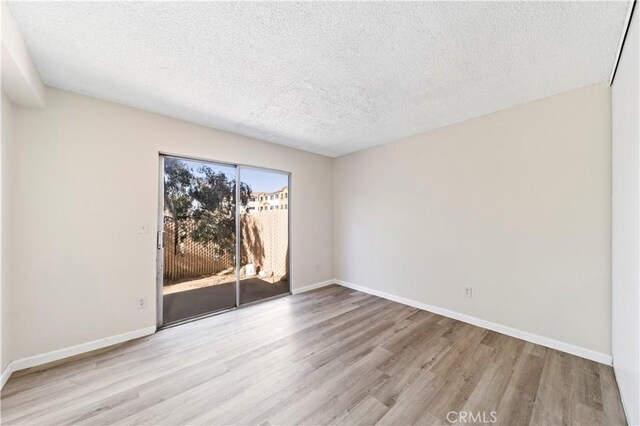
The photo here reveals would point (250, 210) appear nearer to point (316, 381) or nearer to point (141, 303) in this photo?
point (141, 303)

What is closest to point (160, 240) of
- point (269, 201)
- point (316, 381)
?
point (269, 201)

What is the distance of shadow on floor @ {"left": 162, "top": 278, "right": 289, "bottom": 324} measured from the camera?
9.62 feet

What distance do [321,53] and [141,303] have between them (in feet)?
10.1

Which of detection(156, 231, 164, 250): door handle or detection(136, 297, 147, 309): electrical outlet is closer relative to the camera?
detection(136, 297, 147, 309): electrical outlet

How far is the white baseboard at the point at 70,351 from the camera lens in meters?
1.92

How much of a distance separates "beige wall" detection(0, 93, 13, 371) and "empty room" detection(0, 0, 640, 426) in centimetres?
3

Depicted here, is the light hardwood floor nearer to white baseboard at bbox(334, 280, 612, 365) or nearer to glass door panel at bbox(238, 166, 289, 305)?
white baseboard at bbox(334, 280, 612, 365)

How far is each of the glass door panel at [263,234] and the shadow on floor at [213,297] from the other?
0.01 meters

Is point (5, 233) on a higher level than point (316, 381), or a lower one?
higher

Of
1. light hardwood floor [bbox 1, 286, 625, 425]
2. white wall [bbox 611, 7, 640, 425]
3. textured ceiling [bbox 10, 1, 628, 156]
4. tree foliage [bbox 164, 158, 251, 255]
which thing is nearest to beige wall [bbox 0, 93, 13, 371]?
light hardwood floor [bbox 1, 286, 625, 425]

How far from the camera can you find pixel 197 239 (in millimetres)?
3045

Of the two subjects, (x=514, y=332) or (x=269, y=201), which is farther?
(x=269, y=201)

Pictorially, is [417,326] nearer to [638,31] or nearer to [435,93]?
[435,93]

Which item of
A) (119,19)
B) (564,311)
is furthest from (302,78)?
(564,311)
